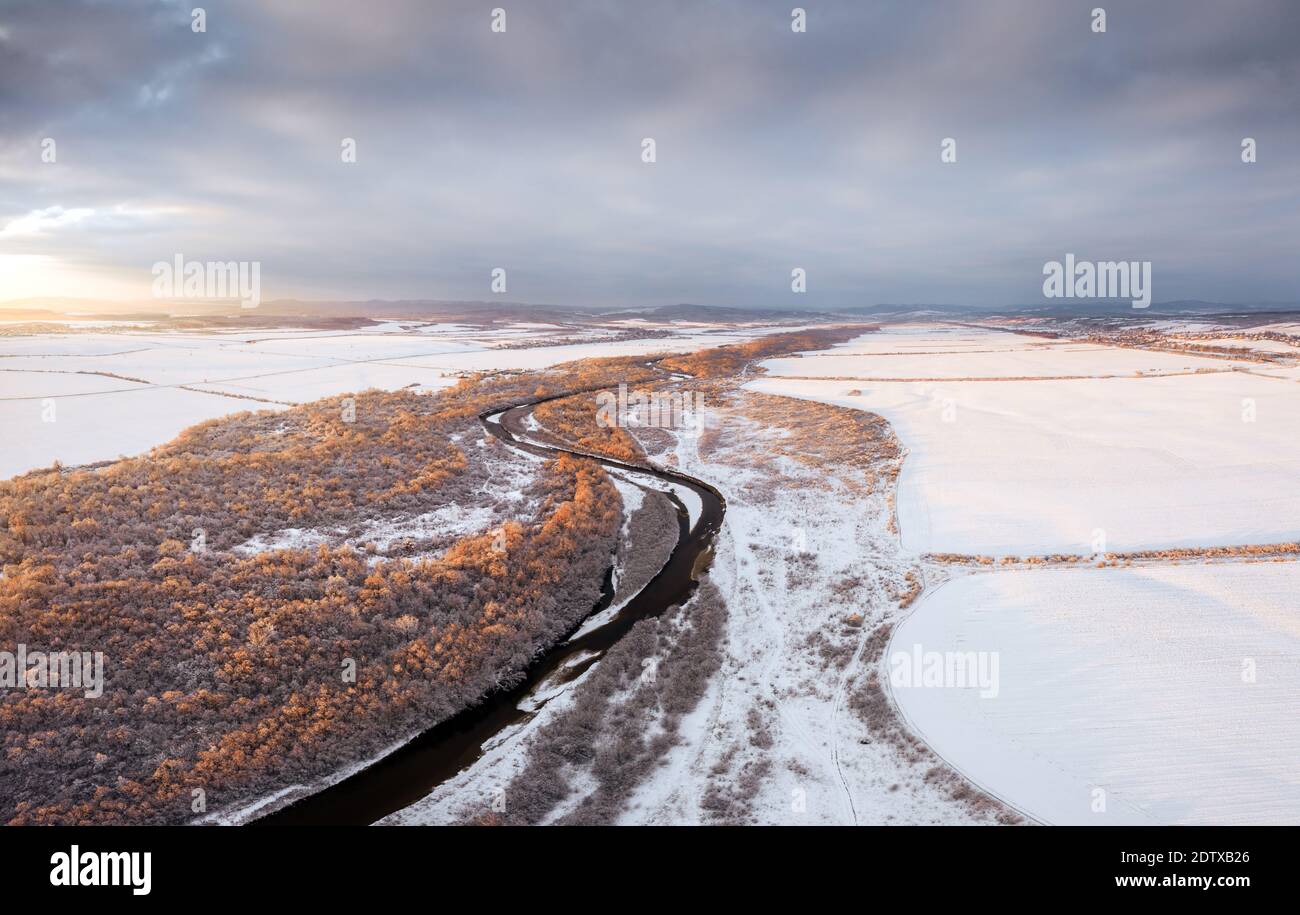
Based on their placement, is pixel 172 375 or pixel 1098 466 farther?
pixel 172 375

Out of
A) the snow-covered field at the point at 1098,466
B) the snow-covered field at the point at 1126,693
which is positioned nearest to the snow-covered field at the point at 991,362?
the snow-covered field at the point at 1098,466

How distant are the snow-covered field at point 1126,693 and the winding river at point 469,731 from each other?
7618mm

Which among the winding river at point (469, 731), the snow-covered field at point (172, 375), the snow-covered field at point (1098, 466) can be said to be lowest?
the winding river at point (469, 731)

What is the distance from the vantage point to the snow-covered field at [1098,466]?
70.3ft

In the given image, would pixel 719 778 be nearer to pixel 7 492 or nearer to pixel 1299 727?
pixel 1299 727

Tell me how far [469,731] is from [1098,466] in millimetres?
29832

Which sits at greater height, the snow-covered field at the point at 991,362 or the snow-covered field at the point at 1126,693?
the snow-covered field at the point at 991,362

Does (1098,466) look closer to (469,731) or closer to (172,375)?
(469,731)

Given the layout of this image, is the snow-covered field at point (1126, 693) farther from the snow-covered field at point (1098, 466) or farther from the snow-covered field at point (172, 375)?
the snow-covered field at point (172, 375)

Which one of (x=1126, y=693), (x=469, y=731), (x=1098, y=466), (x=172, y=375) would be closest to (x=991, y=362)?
(x=1098, y=466)

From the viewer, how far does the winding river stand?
11523mm

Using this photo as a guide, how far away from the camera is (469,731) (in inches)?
538

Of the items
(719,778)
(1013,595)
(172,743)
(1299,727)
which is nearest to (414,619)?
(172,743)
